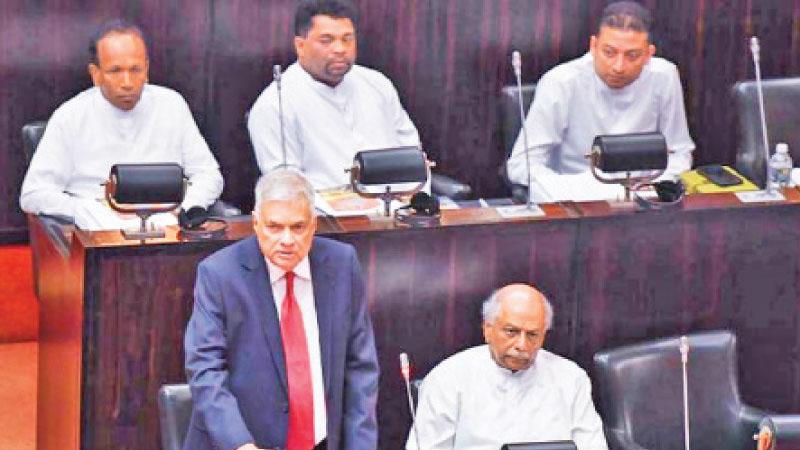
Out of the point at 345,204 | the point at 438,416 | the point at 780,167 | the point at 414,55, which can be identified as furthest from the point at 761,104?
the point at 438,416

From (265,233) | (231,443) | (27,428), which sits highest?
(265,233)

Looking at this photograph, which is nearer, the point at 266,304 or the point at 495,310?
the point at 266,304

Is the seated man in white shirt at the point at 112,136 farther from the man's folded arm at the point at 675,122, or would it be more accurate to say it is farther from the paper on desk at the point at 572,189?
the man's folded arm at the point at 675,122

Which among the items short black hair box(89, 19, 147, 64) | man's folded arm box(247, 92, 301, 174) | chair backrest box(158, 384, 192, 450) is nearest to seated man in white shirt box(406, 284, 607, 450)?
chair backrest box(158, 384, 192, 450)

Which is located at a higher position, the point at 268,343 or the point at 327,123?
the point at 327,123

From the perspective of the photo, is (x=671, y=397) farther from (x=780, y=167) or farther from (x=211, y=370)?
(x=211, y=370)

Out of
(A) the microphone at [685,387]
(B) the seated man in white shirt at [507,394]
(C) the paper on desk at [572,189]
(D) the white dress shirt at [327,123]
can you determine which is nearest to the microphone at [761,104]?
(C) the paper on desk at [572,189]

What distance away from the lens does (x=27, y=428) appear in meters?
4.48

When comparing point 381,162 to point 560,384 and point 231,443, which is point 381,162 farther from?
point 231,443

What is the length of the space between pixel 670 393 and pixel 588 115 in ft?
3.57

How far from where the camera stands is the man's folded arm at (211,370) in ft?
10.4

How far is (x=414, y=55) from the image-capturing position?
5.11 m

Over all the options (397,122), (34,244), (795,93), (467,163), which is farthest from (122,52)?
(795,93)

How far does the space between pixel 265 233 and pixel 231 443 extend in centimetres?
32
